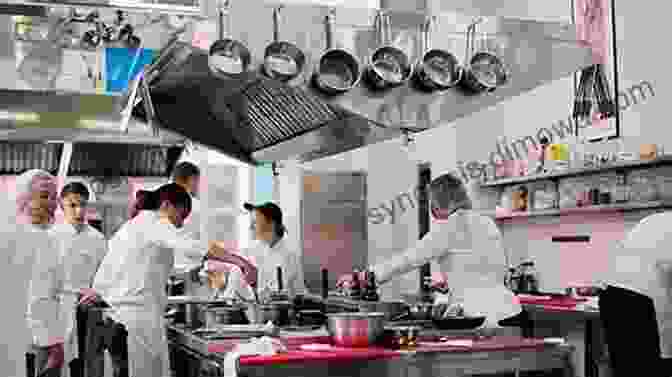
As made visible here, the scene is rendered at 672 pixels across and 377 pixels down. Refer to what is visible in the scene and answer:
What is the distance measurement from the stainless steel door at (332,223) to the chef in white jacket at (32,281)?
3.52 m

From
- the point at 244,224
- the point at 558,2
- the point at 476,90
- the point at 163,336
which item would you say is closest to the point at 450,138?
the point at 558,2

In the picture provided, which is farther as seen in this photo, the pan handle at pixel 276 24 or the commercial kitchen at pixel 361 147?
the pan handle at pixel 276 24

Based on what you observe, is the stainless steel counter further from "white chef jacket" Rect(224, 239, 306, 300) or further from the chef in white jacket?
"white chef jacket" Rect(224, 239, 306, 300)

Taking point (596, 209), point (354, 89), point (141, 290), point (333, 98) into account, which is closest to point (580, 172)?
point (596, 209)

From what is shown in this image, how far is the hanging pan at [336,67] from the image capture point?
15.3ft

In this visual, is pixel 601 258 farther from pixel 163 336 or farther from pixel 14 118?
pixel 14 118

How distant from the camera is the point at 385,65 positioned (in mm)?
4809

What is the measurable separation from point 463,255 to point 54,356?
2762 millimetres

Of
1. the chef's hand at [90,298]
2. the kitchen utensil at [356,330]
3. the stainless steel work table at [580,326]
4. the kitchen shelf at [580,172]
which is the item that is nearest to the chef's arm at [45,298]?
the chef's hand at [90,298]

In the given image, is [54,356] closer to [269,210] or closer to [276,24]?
[269,210]

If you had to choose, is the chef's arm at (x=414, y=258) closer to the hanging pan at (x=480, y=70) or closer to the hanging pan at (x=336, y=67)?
the hanging pan at (x=480, y=70)

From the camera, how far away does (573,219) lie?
7059 millimetres

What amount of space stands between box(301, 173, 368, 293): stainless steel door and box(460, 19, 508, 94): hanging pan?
13.8 ft

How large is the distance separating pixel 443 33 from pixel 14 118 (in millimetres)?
4044
